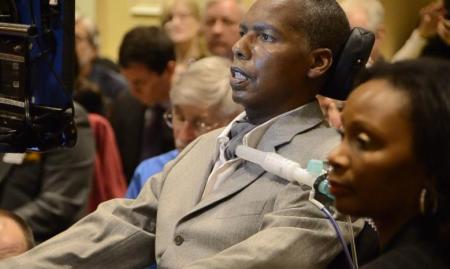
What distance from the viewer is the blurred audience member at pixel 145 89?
393 cm

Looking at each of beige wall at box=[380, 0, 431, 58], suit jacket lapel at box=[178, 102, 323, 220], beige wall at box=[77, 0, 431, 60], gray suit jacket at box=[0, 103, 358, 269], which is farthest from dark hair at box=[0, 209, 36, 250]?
beige wall at box=[77, 0, 431, 60]

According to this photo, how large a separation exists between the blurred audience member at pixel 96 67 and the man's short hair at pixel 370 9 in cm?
166

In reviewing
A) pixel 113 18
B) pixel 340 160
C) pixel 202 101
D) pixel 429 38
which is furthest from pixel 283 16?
pixel 113 18

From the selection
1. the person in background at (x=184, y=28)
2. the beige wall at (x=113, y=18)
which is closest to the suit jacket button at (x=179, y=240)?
the person in background at (x=184, y=28)

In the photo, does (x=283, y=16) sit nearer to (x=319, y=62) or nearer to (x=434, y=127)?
(x=319, y=62)

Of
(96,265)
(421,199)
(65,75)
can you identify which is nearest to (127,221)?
(96,265)

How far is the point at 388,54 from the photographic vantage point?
14.6 ft

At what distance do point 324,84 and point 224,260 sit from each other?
531mm

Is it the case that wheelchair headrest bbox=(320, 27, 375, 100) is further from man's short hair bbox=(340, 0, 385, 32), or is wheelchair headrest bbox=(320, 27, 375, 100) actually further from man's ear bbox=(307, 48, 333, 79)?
man's short hair bbox=(340, 0, 385, 32)

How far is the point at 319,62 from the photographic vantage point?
2178 mm

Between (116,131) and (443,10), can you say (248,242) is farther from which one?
(116,131)

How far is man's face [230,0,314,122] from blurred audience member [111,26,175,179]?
5.62 feet

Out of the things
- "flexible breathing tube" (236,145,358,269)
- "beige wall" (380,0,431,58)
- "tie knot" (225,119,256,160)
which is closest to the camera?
"flexible breathing tube" (236,145,358,269)

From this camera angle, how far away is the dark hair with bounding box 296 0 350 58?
2.16 metres
